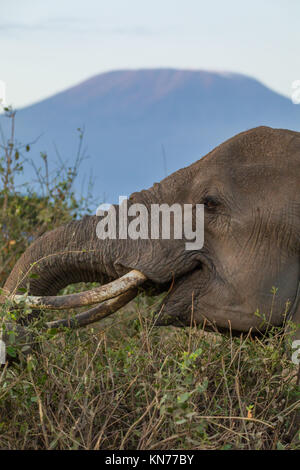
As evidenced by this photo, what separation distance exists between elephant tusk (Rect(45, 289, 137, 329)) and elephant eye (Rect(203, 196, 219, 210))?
0.61 meters

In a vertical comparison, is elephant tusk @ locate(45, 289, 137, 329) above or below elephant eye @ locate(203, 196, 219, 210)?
below

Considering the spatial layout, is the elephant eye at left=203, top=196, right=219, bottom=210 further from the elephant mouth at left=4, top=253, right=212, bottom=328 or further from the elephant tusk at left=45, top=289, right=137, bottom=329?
the elephant tusk at left=45, top=289, right=137, bottom=329

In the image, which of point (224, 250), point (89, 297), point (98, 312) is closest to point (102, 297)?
point (89, 297)

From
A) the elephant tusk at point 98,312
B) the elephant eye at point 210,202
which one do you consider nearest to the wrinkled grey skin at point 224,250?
the elephant eye at point 210,202

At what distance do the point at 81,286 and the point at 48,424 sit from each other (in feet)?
12.2

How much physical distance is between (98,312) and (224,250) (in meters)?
0.78

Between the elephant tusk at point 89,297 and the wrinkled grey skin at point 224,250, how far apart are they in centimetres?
8

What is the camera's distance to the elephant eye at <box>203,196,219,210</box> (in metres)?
4.14

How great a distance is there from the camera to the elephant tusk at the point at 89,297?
13.1 feet

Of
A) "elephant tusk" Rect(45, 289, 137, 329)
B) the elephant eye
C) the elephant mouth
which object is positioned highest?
the elephant eye

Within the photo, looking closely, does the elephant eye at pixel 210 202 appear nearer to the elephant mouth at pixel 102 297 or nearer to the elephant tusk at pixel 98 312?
the elephant mouth at pixel 102 297

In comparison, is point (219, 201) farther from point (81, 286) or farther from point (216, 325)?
point (81, 286)

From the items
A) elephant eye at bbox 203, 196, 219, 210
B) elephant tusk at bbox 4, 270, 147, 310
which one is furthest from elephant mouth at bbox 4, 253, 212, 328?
elephant eye at bbox 203, 196, 219, 210

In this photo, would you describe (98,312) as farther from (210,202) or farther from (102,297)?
(210,202)
